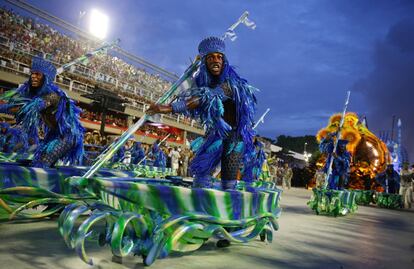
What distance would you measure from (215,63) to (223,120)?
556mm

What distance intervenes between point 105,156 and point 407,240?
457 cm

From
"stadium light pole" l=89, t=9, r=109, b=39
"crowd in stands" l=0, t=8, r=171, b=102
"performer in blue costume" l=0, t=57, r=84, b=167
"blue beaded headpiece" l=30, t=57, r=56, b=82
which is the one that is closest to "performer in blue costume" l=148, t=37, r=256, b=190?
"performer in blue costume" l=0, t=57, r=84, b=167

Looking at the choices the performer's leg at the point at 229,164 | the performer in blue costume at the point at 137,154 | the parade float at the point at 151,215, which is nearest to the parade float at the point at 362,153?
the performer in blue costume at the point at 137,154

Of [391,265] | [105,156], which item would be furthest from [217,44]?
[391,265]

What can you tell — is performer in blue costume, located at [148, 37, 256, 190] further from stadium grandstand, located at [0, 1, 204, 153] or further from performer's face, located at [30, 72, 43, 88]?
stadium grandstand, located at [0, 1, 204, 153]

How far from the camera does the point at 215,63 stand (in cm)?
323

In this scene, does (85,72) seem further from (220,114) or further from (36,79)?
(220,114)

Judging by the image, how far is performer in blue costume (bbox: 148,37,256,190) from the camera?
119 inches

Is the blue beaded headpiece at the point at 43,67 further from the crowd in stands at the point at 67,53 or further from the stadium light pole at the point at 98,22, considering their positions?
the stadium light pole at the point at 98,22

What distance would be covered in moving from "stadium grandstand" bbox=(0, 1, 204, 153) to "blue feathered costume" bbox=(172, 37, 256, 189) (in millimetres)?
10368

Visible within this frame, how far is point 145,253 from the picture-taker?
2326 mm

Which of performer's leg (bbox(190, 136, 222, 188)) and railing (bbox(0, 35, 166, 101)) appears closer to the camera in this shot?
performer's leg (bbox(190, 136, 222, 188))

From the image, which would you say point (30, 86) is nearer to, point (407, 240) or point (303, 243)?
point (303, 243)

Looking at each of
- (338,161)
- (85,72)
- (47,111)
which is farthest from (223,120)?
(85,72)
